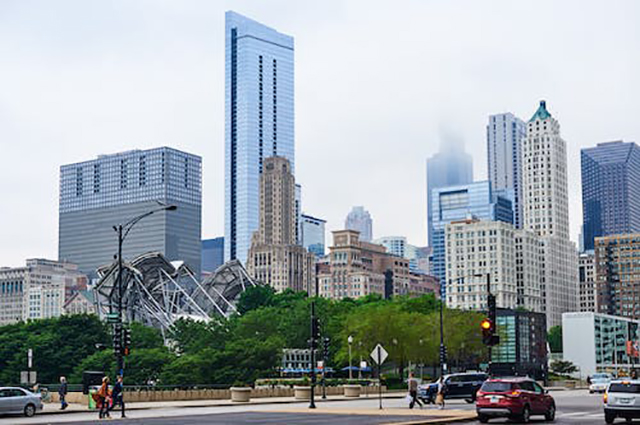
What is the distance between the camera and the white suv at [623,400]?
1451 inches

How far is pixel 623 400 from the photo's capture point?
3712 cm

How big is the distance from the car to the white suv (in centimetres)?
2803

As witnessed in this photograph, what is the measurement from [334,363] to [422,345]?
72.3 feet

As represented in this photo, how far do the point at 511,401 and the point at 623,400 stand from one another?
440 cm

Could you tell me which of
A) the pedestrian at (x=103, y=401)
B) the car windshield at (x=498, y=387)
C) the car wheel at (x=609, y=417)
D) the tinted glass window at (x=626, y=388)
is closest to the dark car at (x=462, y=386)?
the car windshield at (x=498, y=387)

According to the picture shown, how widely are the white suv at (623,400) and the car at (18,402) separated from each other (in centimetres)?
2803

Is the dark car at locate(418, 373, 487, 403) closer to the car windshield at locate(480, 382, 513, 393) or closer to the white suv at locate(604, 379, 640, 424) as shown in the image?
the car windshield at locate(480, 382, 513, 393)

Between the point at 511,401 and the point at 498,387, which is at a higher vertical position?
the point at 498,387

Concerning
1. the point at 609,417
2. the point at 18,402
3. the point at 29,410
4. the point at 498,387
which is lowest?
the point at 29,410

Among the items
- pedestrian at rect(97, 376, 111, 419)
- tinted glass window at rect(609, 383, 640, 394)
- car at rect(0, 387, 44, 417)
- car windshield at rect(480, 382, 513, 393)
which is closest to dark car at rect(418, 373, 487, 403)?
car windshield at rect(480, 382, 513, 393)

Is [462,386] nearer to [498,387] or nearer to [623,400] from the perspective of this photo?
[498,387]

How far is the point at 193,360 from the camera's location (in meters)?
114

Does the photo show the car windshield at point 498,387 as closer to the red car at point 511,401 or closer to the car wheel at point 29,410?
the red car at point 511,401

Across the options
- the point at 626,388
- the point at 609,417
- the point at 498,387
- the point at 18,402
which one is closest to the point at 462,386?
the point at 498,387
